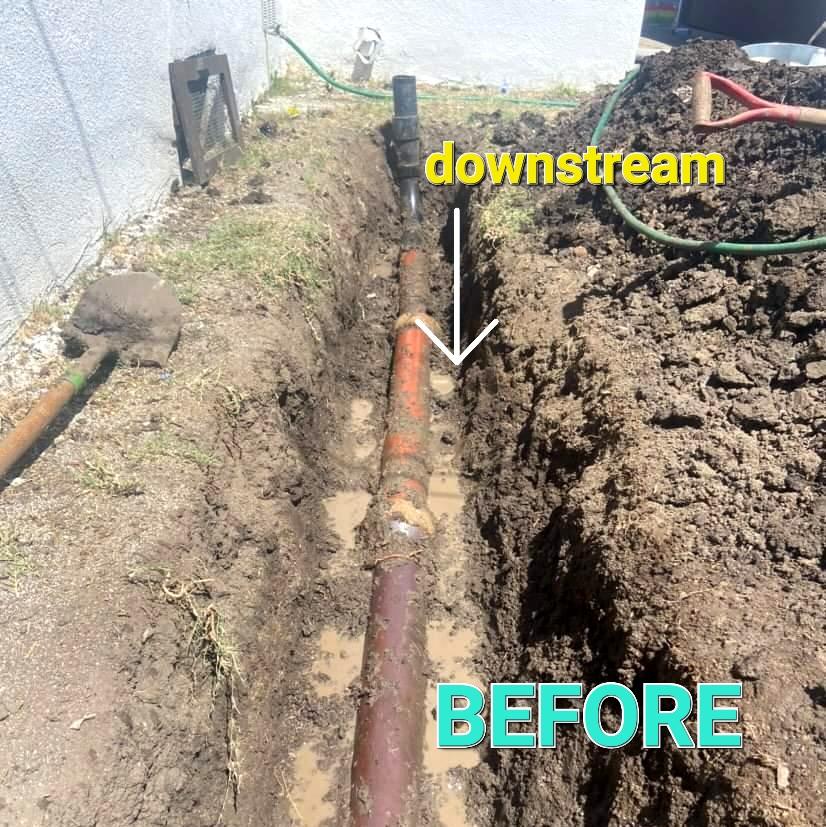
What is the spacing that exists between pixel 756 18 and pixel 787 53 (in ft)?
21.3

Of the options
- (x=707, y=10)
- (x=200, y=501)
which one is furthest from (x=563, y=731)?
(x=707, y=10)

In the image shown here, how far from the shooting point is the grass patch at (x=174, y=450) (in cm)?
346

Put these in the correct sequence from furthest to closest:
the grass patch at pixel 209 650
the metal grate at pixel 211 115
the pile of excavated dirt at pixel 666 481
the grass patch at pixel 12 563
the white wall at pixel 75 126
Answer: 1. the metal grate at pixel 211 115
2. the white wall at pixel 75 126
3. the grass patch at pixel 209 650
4. the grass patch at pixel 12 563
5. the pile of excavated dirt at pixel 666 481

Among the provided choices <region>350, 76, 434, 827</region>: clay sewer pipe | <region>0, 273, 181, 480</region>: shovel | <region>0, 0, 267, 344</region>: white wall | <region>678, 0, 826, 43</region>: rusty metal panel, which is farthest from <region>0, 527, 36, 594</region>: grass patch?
<region>678, 0, 826, 43</region>: rusty metal panel

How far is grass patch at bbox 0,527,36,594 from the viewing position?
2.76 m

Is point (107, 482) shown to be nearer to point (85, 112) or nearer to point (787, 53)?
point (85, 112)

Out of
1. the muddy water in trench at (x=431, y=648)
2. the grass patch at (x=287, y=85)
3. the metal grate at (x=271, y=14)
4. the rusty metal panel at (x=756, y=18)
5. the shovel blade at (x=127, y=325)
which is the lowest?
the muddy water in trench at (x=431, y=648)

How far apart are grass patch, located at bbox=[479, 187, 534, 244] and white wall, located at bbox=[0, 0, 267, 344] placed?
2.99 meters

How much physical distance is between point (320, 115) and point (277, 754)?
24.7 feet

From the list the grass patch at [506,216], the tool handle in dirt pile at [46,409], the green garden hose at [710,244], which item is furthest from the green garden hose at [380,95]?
the tool handle in dirt pile at [46,409]

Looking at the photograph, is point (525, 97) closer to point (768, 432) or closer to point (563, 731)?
point (768, 432)

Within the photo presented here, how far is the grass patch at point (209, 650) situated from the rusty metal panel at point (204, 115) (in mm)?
4564

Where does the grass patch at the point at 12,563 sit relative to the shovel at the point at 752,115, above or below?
below

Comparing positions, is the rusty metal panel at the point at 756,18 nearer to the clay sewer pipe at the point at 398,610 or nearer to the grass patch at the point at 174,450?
the clay sewer pipe at the point at 398,610
